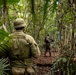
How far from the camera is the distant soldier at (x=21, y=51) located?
5.00 meters

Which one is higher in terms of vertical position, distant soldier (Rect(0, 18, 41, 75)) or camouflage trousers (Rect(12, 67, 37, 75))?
distant soldier (Rect(0, 18, 41, 75))

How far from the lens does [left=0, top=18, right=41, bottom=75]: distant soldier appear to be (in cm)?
500

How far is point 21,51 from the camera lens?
511cm

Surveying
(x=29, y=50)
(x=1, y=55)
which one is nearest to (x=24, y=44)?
(x=29, y=50)

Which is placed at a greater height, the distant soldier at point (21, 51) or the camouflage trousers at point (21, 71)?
the distant soldier at point (21, 51)

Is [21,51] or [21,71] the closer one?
[21,51]

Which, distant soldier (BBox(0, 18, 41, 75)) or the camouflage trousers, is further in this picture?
the camouflage trousers

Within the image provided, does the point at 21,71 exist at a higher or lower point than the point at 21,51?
lower

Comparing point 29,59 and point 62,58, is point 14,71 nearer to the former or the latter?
point 29,59

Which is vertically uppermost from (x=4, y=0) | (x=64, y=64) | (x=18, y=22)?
(x=4, y=0)

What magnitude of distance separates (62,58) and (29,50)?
2.08m

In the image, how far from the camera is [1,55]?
4.79 metres

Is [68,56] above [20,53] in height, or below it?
below

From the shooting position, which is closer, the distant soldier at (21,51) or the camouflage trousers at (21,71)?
the distant soldier at (21,51)
